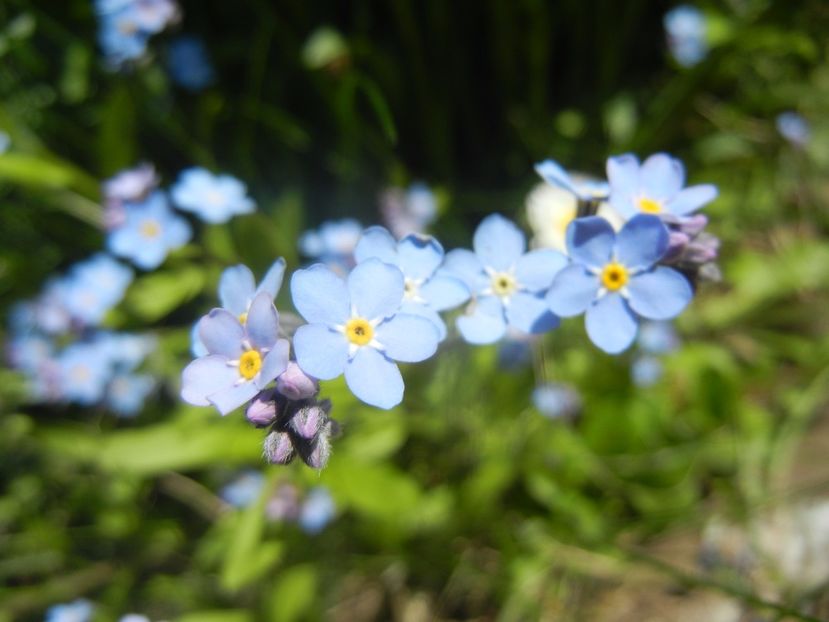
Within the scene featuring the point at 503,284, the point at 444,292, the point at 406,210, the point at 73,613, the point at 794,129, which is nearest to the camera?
the point at 444,292

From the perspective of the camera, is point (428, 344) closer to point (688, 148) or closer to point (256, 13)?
point (256, 13)

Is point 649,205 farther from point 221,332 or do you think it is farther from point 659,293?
point 221,332

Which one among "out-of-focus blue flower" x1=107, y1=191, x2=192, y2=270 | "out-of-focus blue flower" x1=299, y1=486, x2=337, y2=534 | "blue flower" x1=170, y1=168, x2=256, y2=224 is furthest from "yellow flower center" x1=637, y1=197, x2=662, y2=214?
"out-of-focus blue flower" x1=107, y1=191, x2=192, y2=270

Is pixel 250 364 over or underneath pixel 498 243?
underneath

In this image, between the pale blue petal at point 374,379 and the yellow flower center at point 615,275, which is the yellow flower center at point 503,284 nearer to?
the yellow flower center at point 615,275

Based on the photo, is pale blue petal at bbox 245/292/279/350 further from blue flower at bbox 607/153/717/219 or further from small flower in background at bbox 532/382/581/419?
small flower in background at bbox 532/382/581/419

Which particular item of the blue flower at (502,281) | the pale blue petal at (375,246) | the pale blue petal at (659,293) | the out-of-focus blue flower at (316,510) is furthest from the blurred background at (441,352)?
the pale blue petal at (659,293)

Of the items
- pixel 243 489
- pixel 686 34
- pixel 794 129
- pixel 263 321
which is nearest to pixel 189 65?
pixel 243 489
